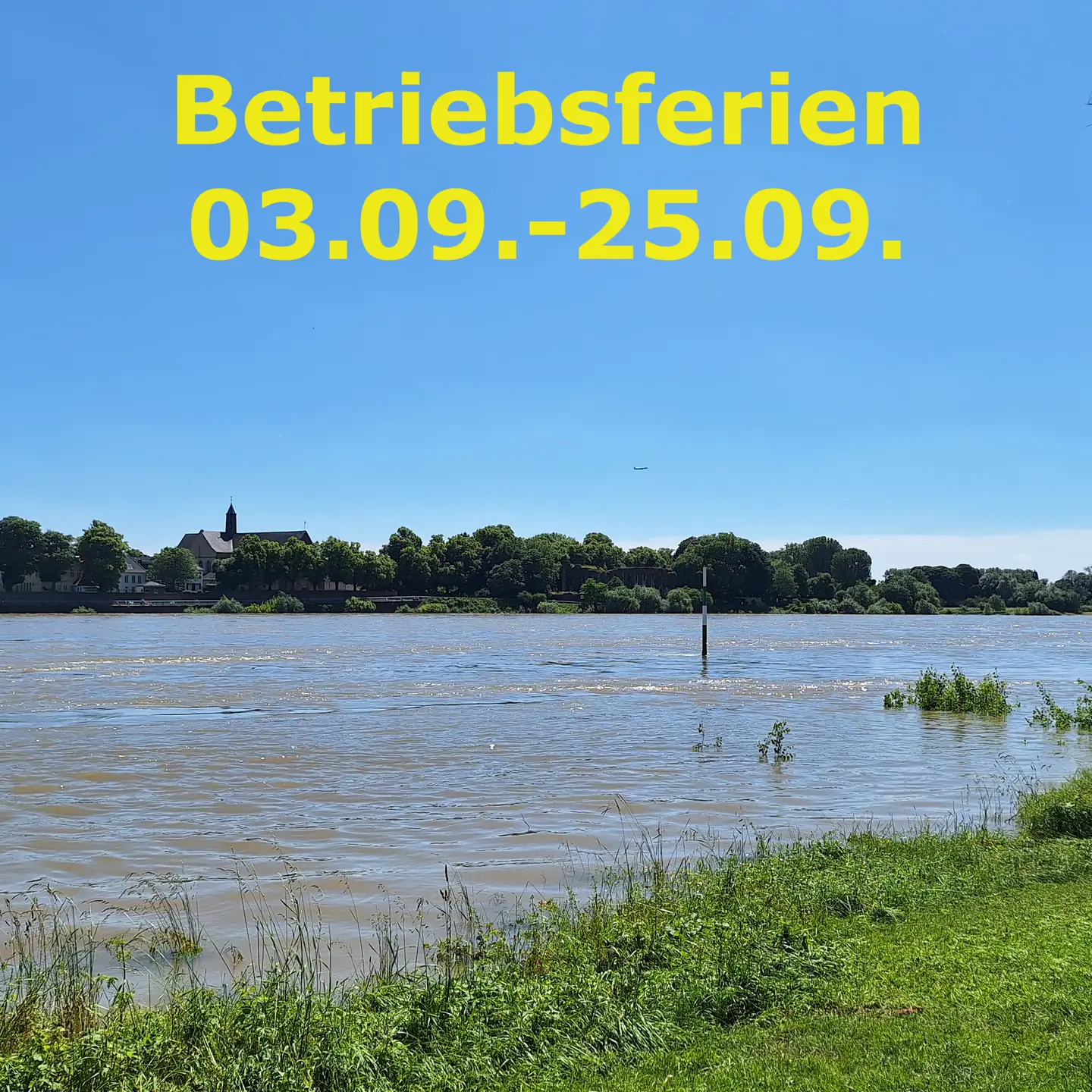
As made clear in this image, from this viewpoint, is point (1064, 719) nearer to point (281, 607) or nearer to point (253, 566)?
point (281, 607)

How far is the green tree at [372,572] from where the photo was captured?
574 ft

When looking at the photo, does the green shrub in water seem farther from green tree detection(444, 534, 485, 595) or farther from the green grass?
the green grass

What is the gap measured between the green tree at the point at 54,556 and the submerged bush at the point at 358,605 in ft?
135

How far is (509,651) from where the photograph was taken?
241 ft

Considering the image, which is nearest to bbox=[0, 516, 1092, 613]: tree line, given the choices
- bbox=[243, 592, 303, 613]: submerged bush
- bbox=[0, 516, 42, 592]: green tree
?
bbox=[0, 516, 42, 592]: green tree

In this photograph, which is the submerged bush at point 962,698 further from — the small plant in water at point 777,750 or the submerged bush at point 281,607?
the submerged bush at point 281,607

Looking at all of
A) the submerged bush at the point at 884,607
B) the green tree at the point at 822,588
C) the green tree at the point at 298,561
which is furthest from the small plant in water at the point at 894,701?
the green tree at the point at 822,588

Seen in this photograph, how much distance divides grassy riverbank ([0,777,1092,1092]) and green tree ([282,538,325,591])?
165285 mm

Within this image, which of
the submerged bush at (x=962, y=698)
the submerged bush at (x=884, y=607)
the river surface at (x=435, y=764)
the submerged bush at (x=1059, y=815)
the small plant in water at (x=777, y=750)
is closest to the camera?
the submerged bush at (x=1059, y=815)

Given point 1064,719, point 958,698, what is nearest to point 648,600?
Answer: point 958,698

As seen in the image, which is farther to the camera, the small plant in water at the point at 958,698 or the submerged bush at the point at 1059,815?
the small plant in water at the point at 958,698

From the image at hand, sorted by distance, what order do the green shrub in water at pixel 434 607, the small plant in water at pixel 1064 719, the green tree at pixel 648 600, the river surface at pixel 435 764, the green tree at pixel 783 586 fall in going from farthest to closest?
the green tree at pixel 783 586
the green shrub in water at pixel 434 607
the green tree at pixel 648 600
the small plant in water at pixel 1064 719
the river surface at pixel 435 764

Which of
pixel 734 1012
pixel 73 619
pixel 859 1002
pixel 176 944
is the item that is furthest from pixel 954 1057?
pixel 73 619

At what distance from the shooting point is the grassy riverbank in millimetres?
6117
